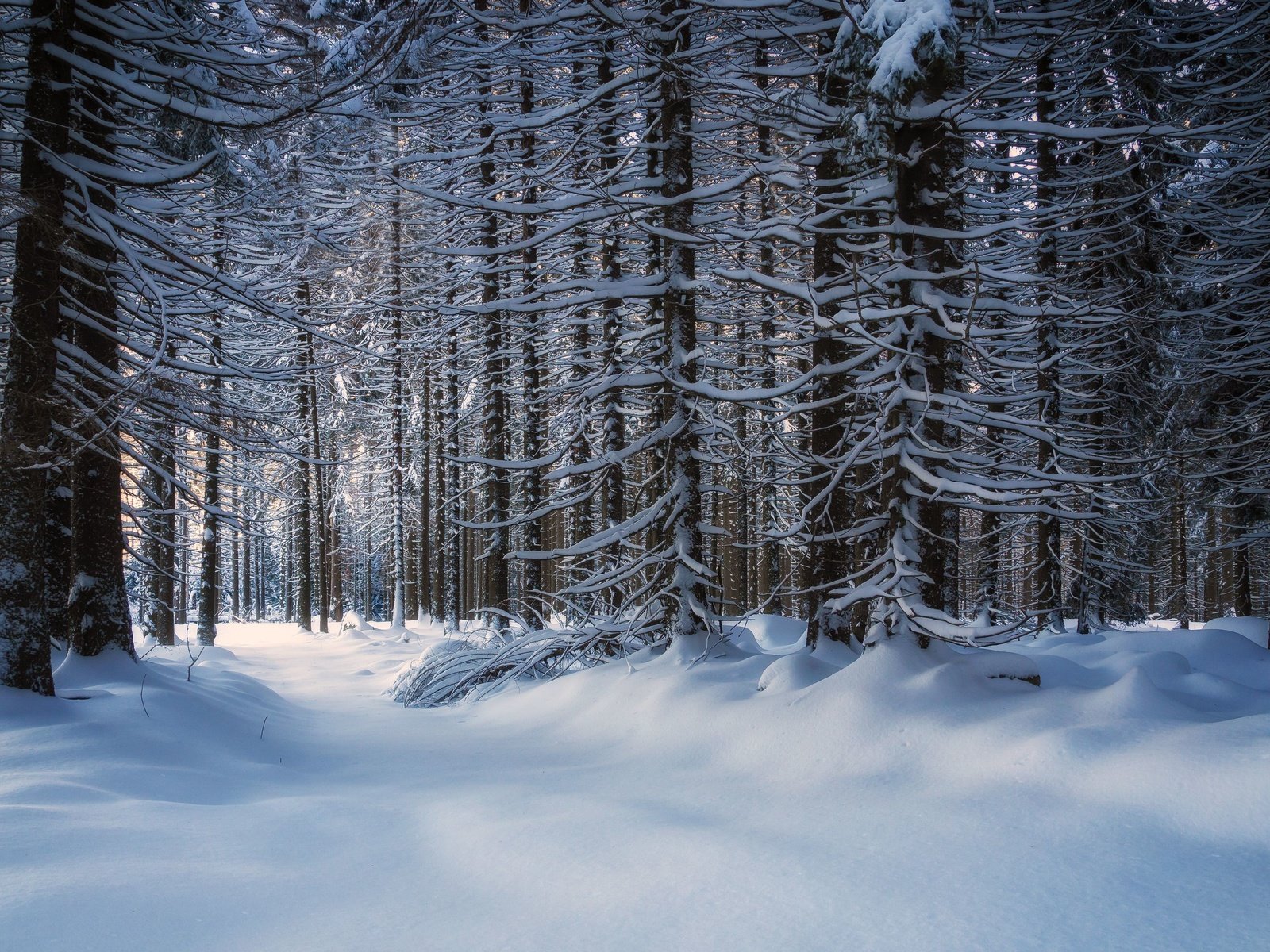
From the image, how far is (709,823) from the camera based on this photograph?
405 centimetres

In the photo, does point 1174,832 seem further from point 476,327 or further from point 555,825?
point 476,327

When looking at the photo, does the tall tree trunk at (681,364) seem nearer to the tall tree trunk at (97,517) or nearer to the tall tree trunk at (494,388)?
the tall tree trunk at (494,388)

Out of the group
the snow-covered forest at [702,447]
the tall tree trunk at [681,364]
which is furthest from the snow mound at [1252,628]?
the tall tree trunk at [681,364]

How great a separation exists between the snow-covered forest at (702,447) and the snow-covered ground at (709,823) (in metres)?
0.03

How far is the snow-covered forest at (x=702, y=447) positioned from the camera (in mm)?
3580

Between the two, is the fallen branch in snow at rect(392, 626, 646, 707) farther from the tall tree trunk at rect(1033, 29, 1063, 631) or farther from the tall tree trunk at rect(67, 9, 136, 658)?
the tall tree trunk at rect(1033, 29, 1063, 631)

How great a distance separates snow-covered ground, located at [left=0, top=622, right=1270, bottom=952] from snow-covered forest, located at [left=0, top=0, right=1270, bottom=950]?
33mm

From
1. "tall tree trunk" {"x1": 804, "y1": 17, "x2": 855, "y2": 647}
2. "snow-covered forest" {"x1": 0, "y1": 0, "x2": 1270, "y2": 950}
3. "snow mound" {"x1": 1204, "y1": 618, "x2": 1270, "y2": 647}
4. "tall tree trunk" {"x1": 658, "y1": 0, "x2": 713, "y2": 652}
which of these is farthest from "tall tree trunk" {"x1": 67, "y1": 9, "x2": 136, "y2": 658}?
"snow mound" {"x1": 1204, "y1": 618, "x2": 1270, "y2": 647}

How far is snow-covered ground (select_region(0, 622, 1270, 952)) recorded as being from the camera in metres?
2.84

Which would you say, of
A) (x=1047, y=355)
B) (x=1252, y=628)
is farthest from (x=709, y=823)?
(x=1252, y=628)

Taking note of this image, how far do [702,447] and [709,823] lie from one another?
5445mm

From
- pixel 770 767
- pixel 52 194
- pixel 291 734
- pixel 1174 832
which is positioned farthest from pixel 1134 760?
pixel 52 194

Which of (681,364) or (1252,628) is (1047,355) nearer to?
(1252,628)

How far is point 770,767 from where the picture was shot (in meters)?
4.89
